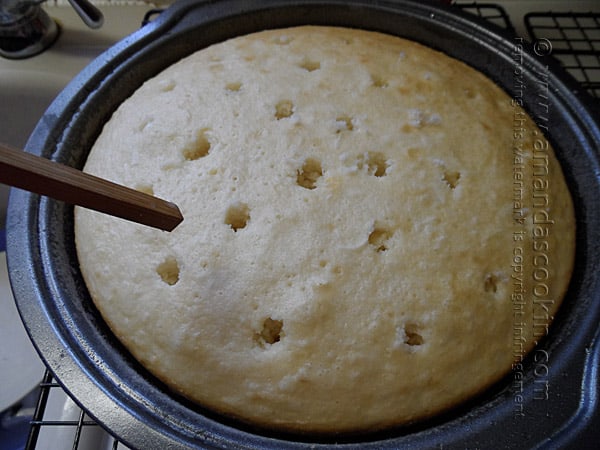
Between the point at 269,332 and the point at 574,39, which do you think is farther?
the point at 574,39

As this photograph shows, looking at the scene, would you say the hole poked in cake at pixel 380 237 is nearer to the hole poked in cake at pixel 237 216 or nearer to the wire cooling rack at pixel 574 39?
the hole poked in cake at pixel 237 216

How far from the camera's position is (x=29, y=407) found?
1.27m

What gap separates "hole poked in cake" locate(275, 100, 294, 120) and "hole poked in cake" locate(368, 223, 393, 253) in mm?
260

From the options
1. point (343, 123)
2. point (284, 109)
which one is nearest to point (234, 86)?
point (284, 109)

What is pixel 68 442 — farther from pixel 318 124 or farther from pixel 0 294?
pixel 318 124

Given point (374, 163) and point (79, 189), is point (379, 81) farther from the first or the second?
point (79, 189)

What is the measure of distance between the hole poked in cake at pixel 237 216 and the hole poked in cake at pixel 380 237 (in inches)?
7.4

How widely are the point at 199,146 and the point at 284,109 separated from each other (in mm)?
157

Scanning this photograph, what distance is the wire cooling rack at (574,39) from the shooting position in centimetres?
132

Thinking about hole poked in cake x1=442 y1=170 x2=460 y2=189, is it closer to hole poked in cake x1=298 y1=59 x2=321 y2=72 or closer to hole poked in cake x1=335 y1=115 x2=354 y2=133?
hole poked in cake x1=335 y1=115 x2=354 y2=133

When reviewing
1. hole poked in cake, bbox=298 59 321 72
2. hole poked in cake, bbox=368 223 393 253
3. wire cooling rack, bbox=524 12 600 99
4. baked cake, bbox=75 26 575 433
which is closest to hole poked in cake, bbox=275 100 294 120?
baked cake, bbox=75 26 575 433

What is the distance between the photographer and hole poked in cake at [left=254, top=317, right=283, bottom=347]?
76cm

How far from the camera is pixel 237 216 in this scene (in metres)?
0.82

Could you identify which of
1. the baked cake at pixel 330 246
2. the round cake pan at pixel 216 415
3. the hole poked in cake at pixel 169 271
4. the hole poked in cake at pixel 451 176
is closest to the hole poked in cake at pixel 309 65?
the baked cake at pixel 330 246
